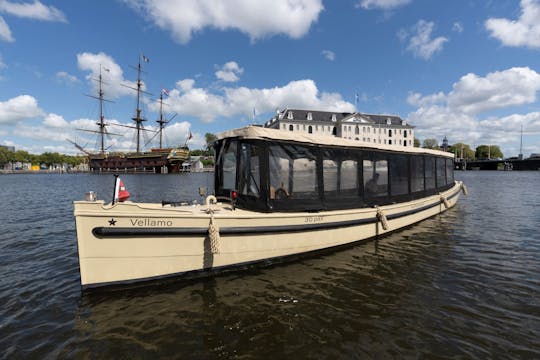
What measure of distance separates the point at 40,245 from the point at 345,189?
32.5 ft

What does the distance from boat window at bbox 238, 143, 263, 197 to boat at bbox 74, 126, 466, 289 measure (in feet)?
0.08

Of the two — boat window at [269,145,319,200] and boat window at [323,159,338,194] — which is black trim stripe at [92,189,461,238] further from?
boat window at [323,159,338,194]

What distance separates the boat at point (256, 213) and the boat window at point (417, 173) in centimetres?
68

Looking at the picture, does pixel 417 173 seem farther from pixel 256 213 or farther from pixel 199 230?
pixel 199 230

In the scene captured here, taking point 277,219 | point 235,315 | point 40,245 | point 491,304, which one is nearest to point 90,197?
point 235,315

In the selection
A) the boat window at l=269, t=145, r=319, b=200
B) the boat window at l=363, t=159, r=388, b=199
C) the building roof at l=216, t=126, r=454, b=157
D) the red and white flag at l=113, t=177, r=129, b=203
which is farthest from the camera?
the boat window at l=363, t=159, r=388, b=199

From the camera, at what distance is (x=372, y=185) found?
8570 millimetres

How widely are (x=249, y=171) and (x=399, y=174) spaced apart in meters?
6.12

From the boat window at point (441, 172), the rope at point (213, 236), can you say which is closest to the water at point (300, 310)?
the rope at point (213, 236)

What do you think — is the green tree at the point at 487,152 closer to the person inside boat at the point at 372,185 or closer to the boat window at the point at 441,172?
the boat window at the point at 441,172

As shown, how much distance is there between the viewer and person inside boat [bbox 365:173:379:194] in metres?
8.45

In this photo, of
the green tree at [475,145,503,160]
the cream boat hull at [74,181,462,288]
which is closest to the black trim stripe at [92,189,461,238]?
the cream boat hull at [74,181,462,288]

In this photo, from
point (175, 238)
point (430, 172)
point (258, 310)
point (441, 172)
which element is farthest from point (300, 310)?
point (441, 172)

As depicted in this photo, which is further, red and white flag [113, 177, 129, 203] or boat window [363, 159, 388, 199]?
boat window [363, 159, 388, 199]
